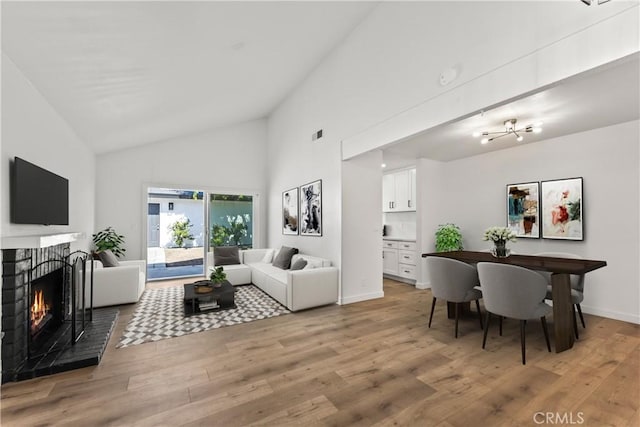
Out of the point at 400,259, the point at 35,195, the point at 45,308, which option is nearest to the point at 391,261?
the point at 400,259

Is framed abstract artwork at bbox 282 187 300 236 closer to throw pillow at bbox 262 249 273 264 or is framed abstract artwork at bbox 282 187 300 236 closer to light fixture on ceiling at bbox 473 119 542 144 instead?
throw pillow at bbox 262 249 273 264

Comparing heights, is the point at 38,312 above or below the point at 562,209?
below

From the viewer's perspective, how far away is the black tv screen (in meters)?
2.35

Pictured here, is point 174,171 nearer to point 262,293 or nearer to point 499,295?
point 262,293

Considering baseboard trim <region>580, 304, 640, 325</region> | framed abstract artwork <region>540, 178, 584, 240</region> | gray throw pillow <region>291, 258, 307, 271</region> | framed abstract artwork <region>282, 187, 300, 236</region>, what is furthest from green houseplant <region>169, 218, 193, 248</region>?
baseboard trim <region>580, 304, 640, 325</region>

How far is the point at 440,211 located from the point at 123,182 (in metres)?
6.55

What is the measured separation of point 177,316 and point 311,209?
275cm

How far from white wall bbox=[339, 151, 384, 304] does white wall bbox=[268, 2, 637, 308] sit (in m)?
0.06

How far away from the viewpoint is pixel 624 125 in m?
3.59

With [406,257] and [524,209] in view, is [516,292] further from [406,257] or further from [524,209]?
[406,257]

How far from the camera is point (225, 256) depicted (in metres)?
5.97

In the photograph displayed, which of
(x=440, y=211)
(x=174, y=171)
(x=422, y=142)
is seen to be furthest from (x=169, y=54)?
(x=440, y=211)

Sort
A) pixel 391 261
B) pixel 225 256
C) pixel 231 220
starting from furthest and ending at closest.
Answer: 1. pixel 231 220
2. pixel 391 261
3. pixel 225 256

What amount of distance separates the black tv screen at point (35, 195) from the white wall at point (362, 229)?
3.56 m
